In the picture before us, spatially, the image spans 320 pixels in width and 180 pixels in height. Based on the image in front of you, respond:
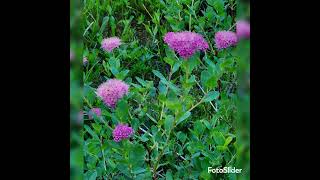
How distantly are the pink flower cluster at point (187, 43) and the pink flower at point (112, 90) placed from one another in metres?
0.15

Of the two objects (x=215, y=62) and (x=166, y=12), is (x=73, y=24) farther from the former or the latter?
(x=215, y=62)

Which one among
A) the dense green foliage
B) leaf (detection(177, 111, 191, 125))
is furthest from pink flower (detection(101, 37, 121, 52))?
leaf (detection(177, 111, 191, 125))

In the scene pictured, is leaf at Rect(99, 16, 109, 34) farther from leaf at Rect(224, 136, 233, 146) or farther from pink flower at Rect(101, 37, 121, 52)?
Result: leaf at Rect(224, 136, 233, 146)

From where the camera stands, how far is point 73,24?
165 cm

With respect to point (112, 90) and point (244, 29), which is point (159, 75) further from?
point (244, 29)

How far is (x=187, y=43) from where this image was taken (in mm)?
1688

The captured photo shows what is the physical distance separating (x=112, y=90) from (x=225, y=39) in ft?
0.95

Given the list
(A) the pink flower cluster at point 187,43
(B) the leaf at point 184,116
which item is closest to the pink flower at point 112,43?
(A) the pink flower cluster at point 187,43

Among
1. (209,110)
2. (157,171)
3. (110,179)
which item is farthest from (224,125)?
(110,179)

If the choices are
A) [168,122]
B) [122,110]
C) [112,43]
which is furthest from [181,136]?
[112,43]

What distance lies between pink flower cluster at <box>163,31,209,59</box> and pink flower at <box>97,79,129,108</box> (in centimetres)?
15

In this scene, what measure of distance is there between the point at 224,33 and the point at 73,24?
1.15 ft

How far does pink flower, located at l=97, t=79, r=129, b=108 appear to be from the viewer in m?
1.69
